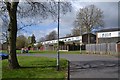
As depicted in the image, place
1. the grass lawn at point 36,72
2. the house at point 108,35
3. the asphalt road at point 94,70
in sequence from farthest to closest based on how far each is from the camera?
1. the house at point 108,35
2. the asphalt road at point 94,70
3. the grass lawn at point 36,72

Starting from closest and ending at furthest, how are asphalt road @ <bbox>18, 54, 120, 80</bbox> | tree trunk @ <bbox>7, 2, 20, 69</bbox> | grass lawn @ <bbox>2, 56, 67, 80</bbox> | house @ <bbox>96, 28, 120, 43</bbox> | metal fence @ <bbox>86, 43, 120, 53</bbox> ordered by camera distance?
1. grass lawn @ <bbox>2, 56, 67, 80</bbox>
2. asphalt road @ <bbox>18, 54, 120, 80</bbox>
3. tree trunk @ <bbox>7, 2, 20, 69</bbox>
4. metal fence @ <bbox>86, 43, 120, 53</bbox>
5. house @ <bbox>96, 28, 120, 43</bbox>

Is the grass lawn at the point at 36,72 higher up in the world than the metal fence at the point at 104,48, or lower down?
lower down

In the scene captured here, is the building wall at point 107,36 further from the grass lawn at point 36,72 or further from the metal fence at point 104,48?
the grass lawn at point 36,72

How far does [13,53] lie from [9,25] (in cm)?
222

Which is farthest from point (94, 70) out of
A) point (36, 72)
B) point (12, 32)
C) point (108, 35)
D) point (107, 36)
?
point (108, 35)

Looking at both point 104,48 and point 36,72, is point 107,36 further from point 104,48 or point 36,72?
point 36,72

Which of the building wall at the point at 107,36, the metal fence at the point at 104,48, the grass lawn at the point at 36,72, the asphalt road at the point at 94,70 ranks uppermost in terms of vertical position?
the building wall at the point at 107,36

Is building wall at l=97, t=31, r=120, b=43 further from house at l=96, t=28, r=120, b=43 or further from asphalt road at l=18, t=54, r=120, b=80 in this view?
asphalt road at l=18, t=54, r=120, b=80

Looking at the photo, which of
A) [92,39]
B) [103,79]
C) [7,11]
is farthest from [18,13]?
[92,39]

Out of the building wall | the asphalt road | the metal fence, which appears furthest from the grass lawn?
the building wall

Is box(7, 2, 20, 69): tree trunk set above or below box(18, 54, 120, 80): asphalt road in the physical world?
above

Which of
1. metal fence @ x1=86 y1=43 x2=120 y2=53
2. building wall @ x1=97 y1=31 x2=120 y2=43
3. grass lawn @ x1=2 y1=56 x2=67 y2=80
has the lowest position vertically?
grass lawn @ x1=2 y1=56 x2=67 y2=80

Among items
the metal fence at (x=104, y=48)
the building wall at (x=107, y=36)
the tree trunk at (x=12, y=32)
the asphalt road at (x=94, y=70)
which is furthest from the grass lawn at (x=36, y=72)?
the building wall at (x=107, y=36)

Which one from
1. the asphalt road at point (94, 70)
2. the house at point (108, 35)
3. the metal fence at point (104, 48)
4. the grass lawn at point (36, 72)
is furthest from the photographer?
the house at point (108, 35)
